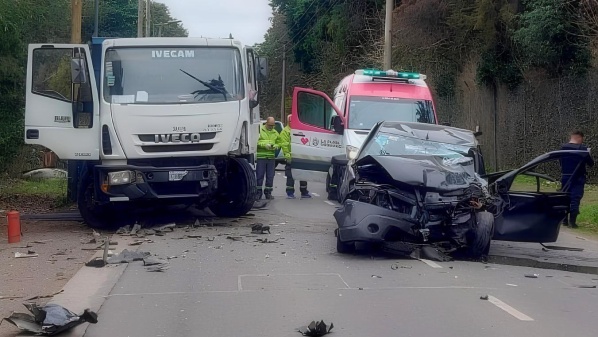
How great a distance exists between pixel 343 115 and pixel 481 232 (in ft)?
27.3

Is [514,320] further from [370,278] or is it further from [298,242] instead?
[298,242]

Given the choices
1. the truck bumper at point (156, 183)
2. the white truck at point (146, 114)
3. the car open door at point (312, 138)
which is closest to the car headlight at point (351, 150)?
the car open door at point (312, 138)

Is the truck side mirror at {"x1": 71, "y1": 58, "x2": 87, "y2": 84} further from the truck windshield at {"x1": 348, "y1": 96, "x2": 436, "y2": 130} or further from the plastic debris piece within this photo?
the truck windshield at {"x1": 348, "y1": 96, "x2": 436, "y2": 130}

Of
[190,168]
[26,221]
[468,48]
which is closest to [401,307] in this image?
[190,168]

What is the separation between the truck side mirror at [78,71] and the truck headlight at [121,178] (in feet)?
5.13

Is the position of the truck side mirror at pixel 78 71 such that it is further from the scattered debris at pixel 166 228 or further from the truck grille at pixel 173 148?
the scattered debris at pixel 166 228

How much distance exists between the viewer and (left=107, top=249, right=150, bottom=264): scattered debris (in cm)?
1163

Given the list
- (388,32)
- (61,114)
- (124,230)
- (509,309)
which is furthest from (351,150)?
(388,32)

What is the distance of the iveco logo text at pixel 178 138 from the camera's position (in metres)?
14.6

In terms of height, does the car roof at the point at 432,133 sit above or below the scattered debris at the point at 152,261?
above

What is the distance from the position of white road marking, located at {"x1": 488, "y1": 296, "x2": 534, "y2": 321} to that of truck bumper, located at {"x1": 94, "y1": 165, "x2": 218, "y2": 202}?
261 inches

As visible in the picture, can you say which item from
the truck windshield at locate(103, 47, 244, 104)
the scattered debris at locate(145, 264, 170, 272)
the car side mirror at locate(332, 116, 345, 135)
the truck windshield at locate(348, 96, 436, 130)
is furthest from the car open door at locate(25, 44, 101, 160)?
the truck windshield at locate(348, 96, 436, 130)

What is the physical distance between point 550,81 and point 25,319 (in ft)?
64.4

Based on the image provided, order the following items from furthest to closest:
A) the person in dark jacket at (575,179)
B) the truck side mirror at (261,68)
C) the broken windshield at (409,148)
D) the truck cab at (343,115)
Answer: the truck cab at (343,115), the truck side mirror at (261,68), the person in dark jacket at (575,179), the broken windshield at (409,148)
